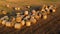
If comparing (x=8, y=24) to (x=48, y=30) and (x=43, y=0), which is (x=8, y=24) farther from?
(x=43, y=0)

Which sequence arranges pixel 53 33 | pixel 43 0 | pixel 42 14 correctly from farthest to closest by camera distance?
pixel 43 0 → pixel 42 14 → pixel 53 33

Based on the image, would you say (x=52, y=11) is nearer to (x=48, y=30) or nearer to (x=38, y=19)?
(x=38, y=19)

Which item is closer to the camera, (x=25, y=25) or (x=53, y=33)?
(x=53, y=33)

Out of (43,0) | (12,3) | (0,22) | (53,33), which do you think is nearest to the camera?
(53,33)

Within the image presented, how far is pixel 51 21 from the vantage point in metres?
6.20

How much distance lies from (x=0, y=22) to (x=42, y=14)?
1.70m

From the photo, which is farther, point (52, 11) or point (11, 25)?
point (52, 11)

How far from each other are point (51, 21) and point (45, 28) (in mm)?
700

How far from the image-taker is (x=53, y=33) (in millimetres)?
5238

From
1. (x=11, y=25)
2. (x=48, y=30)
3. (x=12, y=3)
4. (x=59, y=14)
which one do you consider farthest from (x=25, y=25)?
(x=12, y=3)

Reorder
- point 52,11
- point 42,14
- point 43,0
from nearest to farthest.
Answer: point 42,14
point 52,11
point 43,0

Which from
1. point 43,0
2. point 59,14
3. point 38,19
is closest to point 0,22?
point 38,19

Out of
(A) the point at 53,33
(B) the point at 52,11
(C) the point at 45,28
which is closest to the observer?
(A) the point at 53,33

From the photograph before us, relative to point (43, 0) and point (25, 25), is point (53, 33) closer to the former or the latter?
point (25, 25)
